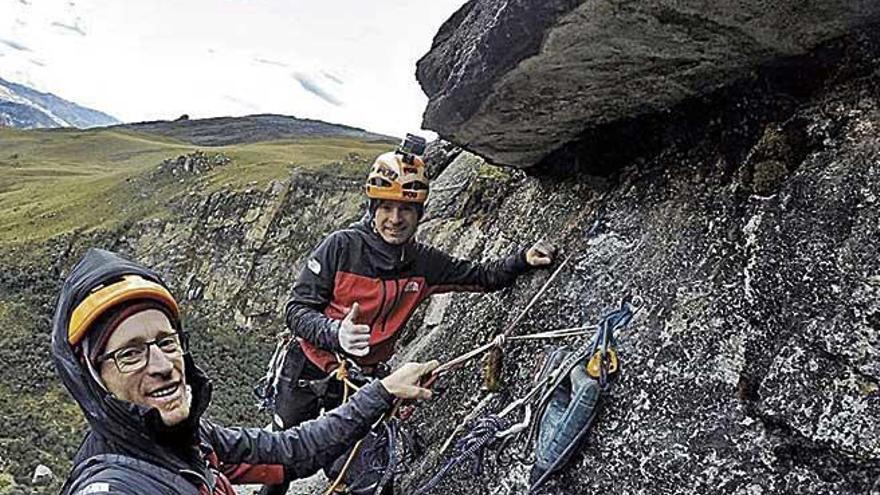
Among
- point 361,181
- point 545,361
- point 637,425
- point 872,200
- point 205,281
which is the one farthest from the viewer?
point 361,181

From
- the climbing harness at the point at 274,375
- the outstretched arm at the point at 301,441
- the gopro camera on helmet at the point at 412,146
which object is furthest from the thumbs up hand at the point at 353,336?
the climbing harness at the point at 274,375

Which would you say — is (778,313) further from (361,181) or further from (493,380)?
(361,181)

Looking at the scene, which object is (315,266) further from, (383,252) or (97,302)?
(97,302)

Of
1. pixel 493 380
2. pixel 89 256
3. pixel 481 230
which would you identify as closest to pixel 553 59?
pixel 493 380

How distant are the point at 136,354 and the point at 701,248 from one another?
319 centimetres

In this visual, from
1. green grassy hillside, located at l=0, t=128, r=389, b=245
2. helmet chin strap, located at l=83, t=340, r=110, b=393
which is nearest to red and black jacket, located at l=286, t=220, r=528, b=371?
helmet chin strap, located at l=83, t=340, r=110, b=393

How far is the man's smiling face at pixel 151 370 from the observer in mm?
3279

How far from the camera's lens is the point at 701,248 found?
484 centimetres

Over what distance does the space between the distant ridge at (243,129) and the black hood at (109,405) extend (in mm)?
127493

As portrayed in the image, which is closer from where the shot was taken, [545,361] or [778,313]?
[778,313]

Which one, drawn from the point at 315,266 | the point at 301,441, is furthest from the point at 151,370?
the point at 315,266

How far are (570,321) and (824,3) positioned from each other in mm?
2483

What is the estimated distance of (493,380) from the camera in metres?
5.98

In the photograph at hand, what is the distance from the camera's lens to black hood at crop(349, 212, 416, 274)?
6273 millimetres
